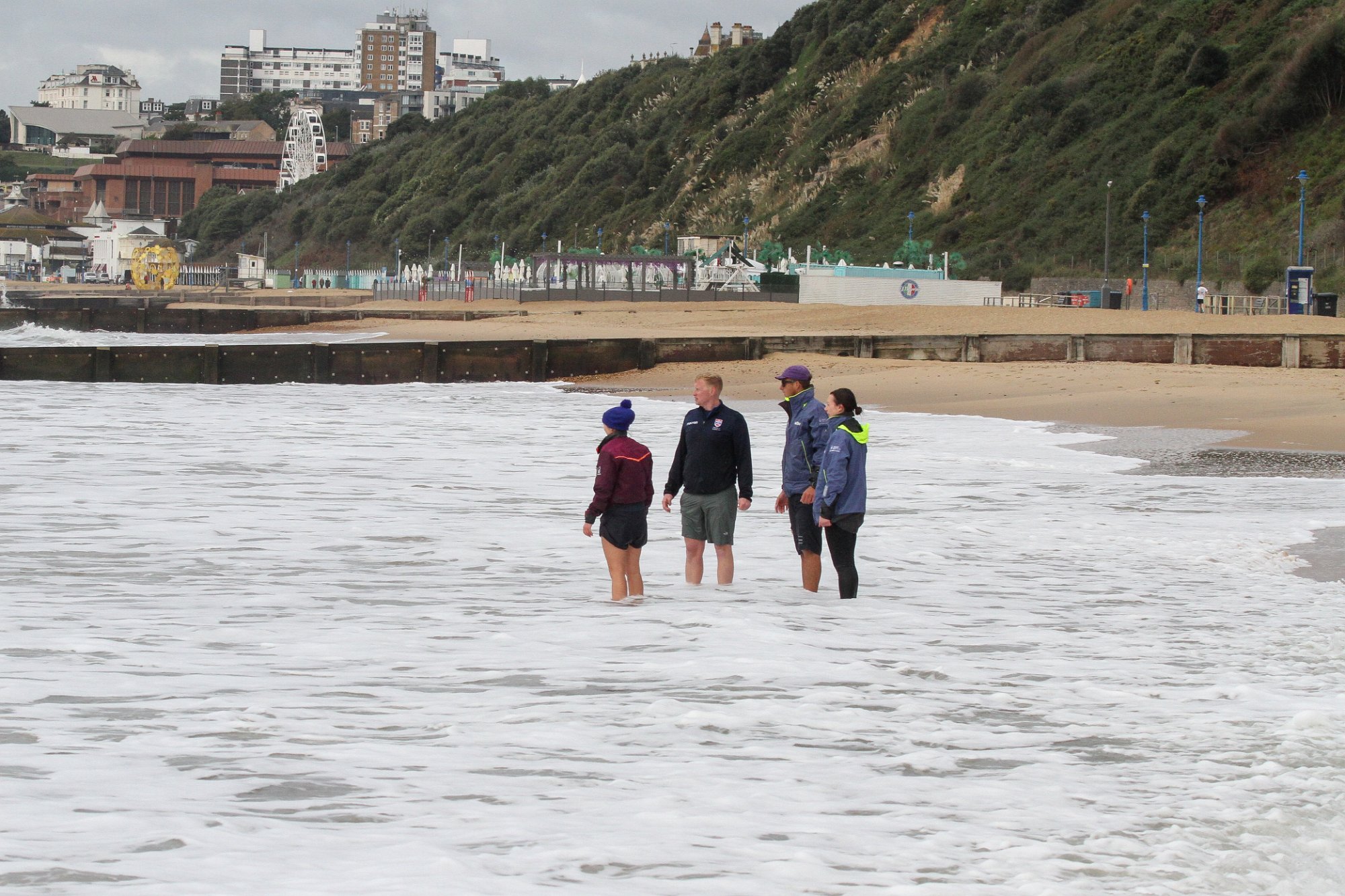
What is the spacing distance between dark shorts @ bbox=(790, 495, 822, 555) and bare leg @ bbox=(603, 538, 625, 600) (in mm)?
1119

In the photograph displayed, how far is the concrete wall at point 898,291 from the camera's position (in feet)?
184

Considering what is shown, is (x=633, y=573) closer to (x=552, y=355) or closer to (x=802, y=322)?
(x=552, y=355)

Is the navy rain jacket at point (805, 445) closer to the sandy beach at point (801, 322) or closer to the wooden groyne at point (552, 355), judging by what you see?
the wooden groyne at point (552, 355)

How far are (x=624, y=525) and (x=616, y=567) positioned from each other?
1.58 feet

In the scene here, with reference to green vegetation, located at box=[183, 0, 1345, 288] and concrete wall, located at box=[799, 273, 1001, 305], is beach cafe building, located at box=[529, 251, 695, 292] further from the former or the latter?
green vegetation, located at box=[183, 0, 1345, 288]

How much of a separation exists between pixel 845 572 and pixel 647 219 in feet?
309

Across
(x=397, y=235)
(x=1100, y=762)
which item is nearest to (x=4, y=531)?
(x=1100, y=762)

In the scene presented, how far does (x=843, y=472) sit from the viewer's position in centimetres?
938

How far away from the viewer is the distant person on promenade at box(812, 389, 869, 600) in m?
9.38

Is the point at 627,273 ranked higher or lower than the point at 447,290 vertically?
higher

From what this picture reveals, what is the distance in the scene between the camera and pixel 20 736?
674cm

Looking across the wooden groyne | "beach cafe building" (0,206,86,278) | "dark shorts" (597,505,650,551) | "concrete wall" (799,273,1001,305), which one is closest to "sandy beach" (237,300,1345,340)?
"concrete wall" (799,273,1001,305)

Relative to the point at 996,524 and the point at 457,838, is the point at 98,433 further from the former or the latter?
the point at 457,838

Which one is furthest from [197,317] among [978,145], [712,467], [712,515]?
[712,467]
